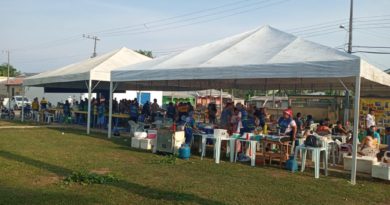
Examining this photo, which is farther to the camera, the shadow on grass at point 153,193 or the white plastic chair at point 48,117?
the white plastic chair at point 48,117

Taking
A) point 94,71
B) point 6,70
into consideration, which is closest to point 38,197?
point 94,71

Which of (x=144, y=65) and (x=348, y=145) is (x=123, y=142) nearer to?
(x=144, y=65)

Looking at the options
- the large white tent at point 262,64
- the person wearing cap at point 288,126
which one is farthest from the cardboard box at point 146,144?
the person wearing cap at point 288,126

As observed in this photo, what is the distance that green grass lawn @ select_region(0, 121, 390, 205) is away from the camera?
20.8 feet

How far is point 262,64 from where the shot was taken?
32.7ft

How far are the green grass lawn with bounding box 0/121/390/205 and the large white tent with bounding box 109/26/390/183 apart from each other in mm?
1296

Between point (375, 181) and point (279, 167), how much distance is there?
2.17 metres

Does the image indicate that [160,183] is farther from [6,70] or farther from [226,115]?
[6,70]

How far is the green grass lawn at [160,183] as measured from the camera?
634 cm

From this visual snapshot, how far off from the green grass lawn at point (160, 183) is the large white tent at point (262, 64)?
1.30m

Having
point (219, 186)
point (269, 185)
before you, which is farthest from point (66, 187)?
point (269, 185)

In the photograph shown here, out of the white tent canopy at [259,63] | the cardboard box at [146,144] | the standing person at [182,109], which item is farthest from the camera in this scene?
the standing person at [182,109]

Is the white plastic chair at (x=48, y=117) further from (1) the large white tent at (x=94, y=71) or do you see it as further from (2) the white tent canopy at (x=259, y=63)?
(2) the white tent canopy at (x=259, y=63)

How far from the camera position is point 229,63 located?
35.8 ft
